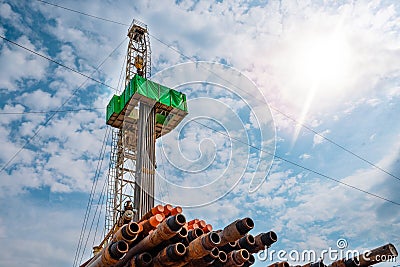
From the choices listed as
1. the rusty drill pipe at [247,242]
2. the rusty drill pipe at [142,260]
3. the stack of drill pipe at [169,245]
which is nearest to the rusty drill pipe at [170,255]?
the stack of drill pipe at [169,245]

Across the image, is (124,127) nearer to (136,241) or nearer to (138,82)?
(138,82)

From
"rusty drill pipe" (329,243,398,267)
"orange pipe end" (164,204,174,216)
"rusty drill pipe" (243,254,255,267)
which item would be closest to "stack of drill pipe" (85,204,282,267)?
"orange pipe end" (164,204,174,216)

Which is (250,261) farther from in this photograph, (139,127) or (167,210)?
(139,127)

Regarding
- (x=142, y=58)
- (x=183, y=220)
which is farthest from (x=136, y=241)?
(x=142, y=58)

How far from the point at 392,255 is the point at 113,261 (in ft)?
19.4

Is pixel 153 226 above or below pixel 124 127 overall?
below

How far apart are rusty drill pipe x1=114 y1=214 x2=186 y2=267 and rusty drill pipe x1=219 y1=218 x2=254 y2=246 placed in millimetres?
982

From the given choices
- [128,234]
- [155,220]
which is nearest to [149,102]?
[155,220]

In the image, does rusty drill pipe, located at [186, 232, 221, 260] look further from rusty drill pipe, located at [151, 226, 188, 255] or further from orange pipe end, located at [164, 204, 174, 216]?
orange pipe end, located at [164, 204, 174, 216]

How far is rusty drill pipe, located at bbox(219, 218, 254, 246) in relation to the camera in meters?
7.77

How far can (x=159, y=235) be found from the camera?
295 inches

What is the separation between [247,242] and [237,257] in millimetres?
525

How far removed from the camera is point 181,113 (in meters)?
28.7

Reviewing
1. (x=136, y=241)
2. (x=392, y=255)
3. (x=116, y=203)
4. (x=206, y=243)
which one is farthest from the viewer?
(x=116, y=203)
